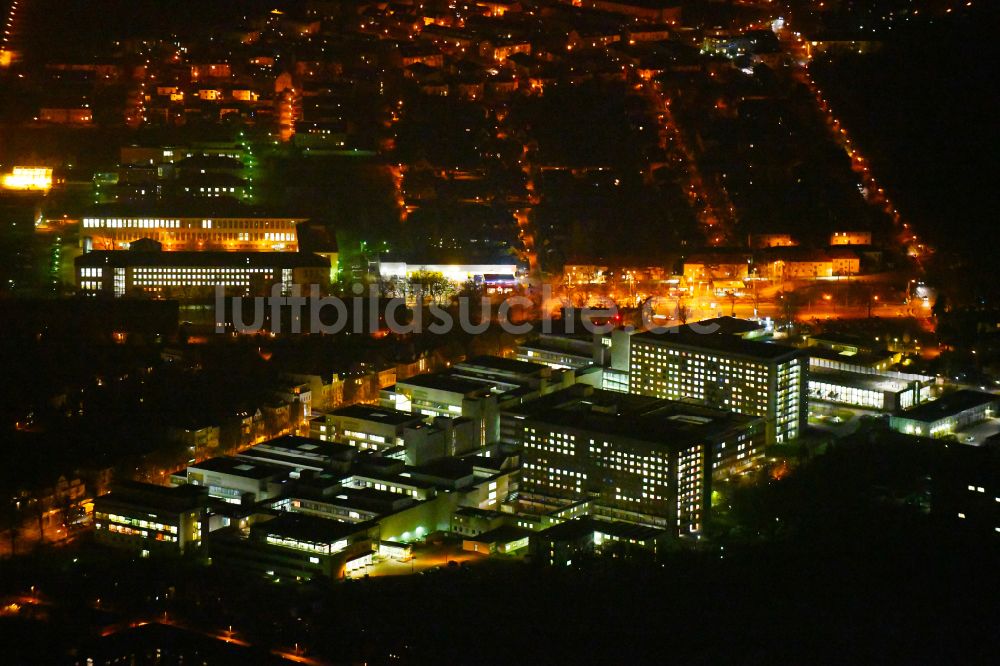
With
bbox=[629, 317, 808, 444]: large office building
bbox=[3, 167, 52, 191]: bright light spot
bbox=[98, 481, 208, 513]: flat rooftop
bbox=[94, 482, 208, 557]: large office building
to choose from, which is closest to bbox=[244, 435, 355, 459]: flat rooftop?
bbox=[98, 481, 208, 513]: flat rooftop

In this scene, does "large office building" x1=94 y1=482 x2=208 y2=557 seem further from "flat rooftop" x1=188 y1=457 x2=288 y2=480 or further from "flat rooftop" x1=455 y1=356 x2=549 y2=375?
"flat rooftop" x1=455 y1=356 x2=549 y2=375

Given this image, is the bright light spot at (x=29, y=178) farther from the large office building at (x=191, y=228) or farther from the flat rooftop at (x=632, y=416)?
the flat rooftop at (x=632, y=416)

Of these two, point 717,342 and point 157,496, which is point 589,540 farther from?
point 717,342

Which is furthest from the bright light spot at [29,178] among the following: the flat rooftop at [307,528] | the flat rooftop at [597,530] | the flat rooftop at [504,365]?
the flat rooftop at [597,530]

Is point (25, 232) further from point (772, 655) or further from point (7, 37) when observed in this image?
point (772, 655)

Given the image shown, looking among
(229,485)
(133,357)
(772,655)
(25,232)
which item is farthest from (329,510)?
(25,232)

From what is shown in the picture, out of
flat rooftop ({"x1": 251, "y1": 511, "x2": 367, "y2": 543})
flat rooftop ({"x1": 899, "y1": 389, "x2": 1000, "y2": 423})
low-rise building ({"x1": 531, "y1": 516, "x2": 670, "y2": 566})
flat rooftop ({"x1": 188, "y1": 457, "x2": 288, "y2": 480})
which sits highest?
flat rooftop ({"x1": 899, "y1": 389, "x2": 1000, "y2": 423})
